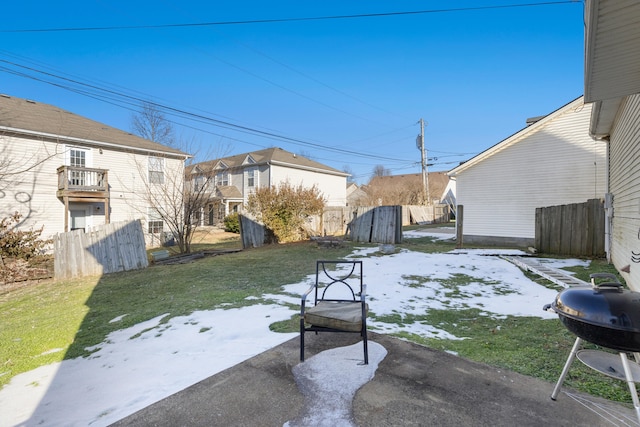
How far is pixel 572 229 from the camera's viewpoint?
952cm

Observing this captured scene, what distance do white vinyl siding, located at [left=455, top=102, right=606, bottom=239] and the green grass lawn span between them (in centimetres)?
424

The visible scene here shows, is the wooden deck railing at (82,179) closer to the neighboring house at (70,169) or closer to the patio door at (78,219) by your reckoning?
the neighboring house at (70,169)

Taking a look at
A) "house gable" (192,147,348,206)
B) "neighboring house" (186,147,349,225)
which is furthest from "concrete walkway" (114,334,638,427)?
"house gable" (192,147,348,206)

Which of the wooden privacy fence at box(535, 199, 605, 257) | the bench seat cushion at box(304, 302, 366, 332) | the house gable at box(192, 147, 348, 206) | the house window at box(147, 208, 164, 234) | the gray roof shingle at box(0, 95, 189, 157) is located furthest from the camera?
the house gable at box(192, 147, 348, 206)

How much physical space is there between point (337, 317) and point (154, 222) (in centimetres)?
1588

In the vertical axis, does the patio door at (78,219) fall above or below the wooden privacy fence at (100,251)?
above

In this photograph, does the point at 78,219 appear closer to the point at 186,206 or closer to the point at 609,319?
the point at 186,206

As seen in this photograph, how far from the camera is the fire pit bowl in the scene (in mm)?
1789

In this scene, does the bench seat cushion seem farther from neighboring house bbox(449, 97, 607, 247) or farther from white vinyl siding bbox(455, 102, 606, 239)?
white vinyl siding bbox(455, 102, 606, 239)

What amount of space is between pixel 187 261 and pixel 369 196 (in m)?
27.9

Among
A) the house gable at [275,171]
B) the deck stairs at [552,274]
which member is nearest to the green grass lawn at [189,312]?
the deck stairs at [552,274]

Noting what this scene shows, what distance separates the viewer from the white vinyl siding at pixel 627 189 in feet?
15.9

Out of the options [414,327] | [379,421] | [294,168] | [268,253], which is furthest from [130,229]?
[294,168]

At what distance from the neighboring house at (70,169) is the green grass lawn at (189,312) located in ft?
16.9
